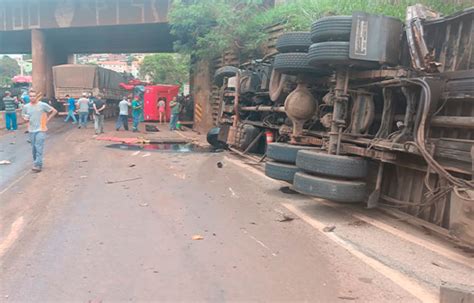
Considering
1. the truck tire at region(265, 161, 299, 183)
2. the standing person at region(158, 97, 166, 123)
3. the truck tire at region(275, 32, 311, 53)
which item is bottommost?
the standing person at region(158, 97, 166, 123)

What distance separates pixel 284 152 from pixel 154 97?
2051 centimetres

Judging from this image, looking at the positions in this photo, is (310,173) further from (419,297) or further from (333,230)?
(419,297)

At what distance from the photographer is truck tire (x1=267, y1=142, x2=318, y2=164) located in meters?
7.54

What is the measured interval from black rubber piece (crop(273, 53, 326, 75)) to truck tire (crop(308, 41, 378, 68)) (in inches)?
43.7

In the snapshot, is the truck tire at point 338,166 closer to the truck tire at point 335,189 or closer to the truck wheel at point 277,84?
the truck tire at point 335,189

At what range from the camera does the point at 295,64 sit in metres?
7.69

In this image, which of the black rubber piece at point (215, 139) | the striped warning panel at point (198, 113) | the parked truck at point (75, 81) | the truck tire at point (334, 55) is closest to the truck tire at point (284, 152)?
the truck tire at point (334, 55)

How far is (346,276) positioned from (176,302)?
1.67m

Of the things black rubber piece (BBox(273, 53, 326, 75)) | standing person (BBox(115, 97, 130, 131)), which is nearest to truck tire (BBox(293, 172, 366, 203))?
black rubber piece (BBox(273, 53, 326, 75))

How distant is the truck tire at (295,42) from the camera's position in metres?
7.77

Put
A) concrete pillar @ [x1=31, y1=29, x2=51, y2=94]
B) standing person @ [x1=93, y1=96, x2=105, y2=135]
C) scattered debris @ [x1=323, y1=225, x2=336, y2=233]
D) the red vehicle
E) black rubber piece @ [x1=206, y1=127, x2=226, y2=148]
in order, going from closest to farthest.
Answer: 1. scattered debris @ [x1=323, y1=225, x2=336, y2=233]
2. black rubber piece @ [x1=206, y1=127, x2=226, y2=148]
3. standing person @ [x1=93, y1=96, x2=105, y2=135]
4. the red vehicle
5. concrete pillar @ [x1=31, y1=29, x2=51, y2=94]

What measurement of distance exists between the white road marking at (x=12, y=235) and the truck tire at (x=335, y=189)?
12.4 ft

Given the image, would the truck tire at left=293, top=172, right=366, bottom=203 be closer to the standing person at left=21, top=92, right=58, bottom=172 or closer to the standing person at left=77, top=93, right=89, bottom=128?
the standing person at left=21, top=92, right=58, bottom=172

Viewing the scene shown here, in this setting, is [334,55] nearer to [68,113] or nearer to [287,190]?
[287,190]
